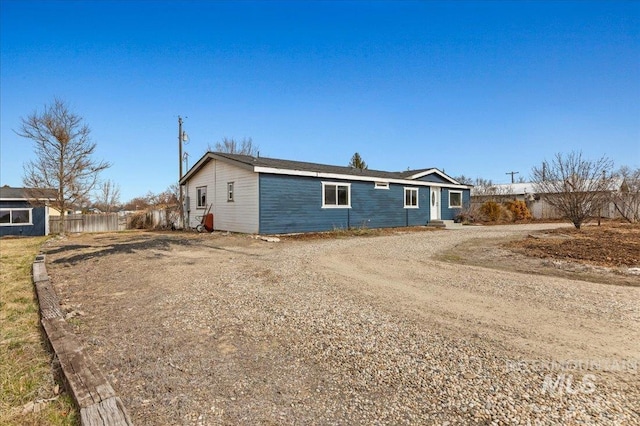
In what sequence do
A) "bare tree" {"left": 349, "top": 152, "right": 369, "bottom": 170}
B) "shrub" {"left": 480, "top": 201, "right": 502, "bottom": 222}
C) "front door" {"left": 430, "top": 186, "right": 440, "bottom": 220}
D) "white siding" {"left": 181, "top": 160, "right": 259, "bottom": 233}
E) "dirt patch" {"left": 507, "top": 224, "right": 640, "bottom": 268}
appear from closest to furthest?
"dirt patch" {"left": 507, "top": 224, "right": 640, "bottom": 268} < "white siding" {"left": 181, "top": 160, "right": 259, "bottom": 233} < "front door" {"left": 430, "top": 186, "right": 440, "bottom": 220} < "shrub" {"left": 480, "top": 201, "right": 502, "bottom": 222} < "bare tree" {"left": 349, "top": 152, "right": 369, "bottom": 170}

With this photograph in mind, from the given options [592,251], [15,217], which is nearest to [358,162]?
[15,217]

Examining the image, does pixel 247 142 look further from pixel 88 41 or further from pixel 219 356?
pixel 219 356

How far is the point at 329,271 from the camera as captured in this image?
6.85 m

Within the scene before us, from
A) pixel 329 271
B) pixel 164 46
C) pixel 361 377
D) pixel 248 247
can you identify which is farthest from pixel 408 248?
pixel 164 46

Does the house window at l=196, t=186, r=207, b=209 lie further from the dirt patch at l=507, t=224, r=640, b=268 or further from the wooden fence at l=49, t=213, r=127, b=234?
the dirt patch at l=507, t=224, r=640, b=268

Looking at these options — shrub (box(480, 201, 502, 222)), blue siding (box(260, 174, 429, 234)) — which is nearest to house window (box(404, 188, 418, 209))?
blue siding (box(260, 174, 429, 234))

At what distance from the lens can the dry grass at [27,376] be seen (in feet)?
7.51

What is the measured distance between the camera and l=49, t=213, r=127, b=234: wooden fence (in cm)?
2184

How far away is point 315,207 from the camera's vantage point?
50.4 feet

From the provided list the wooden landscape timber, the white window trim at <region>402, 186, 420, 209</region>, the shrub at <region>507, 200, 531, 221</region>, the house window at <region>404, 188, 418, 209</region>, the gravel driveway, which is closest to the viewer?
the wooden landscape timber

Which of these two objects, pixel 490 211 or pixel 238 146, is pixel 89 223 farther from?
pixel 490 211

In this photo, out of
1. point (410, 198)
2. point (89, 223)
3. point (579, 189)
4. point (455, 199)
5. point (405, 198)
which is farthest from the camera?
point (455, 199)

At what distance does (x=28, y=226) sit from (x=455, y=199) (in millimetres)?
28803

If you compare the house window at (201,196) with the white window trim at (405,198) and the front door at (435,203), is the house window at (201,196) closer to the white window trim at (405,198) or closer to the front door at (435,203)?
the white window trim at (405,198)
